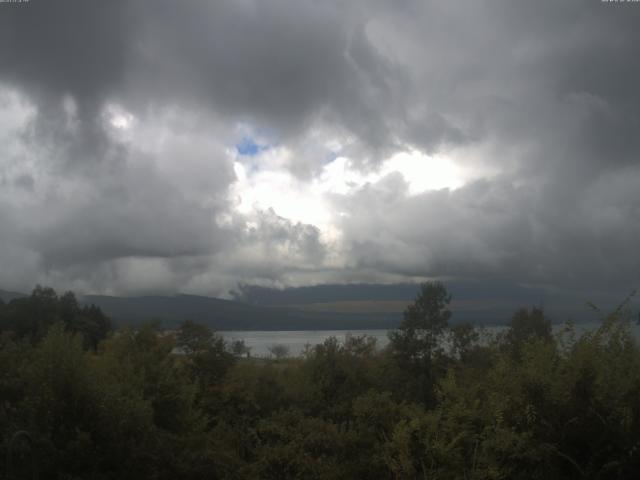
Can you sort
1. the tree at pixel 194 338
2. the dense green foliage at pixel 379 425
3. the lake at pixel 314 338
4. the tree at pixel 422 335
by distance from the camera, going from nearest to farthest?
the dense green foliage at pixel 379 425, the lake at pixel 314 338, the tree at pixel 194 338, the tree at pixel 422 335

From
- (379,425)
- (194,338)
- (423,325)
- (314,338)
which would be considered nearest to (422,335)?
(423,325)

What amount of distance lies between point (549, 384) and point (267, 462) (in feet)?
21.1

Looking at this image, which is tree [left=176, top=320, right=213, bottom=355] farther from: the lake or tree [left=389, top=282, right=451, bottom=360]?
tree [left=389, top=282, right=451, bottom=360]

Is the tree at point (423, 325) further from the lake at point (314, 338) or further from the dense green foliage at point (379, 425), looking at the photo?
the dense green foliage at point (379, 425)

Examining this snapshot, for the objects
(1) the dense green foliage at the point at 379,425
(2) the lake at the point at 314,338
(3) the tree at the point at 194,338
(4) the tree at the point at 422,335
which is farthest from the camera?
(4) the tree at the point at 422,335

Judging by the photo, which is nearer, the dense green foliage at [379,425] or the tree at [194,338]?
the dense green foliage at [379,425]

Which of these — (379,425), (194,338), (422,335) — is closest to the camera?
(379,425)

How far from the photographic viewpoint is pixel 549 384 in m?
11.0

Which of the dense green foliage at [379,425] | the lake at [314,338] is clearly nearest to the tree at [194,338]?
the lake at [314,338]

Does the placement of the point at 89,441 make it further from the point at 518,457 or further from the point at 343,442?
the point at 518,457

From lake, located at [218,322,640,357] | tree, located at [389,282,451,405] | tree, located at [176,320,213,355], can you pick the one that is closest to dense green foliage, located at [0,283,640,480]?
lake, located at [218,322,640,357]

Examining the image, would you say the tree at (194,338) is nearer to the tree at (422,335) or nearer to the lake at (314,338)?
the lake at (314,338)

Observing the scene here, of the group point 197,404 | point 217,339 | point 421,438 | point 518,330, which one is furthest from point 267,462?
point 518,330

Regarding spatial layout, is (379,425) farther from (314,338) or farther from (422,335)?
(314,338)
